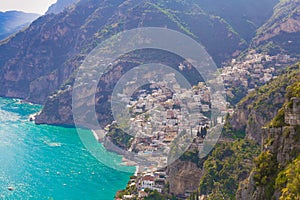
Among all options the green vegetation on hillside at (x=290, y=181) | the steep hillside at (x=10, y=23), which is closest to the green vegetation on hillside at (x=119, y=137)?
the green vegetation on hillside at (x=290, y=181)

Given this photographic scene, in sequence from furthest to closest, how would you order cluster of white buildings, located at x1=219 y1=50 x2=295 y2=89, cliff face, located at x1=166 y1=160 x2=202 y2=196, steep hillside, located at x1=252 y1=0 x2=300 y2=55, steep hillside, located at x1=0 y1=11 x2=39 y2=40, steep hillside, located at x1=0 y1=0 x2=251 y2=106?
1. steep hillside, located at x1=0 y1=11 x2=39 y2=40
2. steep hillside, located at x1=0 y1=0 x2=251 y2=106
3. steep hillside, located at x1=252 y1=0 x2=300 y2=55
4. cluster of white buildings, located at x1=219 y1=50 x2=295 y2=89
5. cliff face, located at x1=166 y1=160 x2=202 y2=196

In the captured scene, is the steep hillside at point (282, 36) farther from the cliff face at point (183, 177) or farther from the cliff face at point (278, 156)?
the cliff face at point (278, 156)

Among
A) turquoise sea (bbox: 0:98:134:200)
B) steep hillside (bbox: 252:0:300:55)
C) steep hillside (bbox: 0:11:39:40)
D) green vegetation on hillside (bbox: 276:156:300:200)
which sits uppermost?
steep hillside (bbox: 0:11:39:40)

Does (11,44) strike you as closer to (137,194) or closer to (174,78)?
(174,78)

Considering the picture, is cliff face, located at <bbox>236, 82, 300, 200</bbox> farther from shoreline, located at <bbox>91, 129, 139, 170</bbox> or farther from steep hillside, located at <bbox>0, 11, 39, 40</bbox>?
steep hillside, located at <bbox>0, 11, 39, 40</bbox>

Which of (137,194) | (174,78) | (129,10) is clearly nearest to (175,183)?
(137,194)

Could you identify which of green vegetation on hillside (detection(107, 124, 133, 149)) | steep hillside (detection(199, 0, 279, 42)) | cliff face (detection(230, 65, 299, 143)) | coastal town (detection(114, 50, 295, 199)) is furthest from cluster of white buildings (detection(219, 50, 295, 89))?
cliff face (detection(230, 65, 299, 143))
